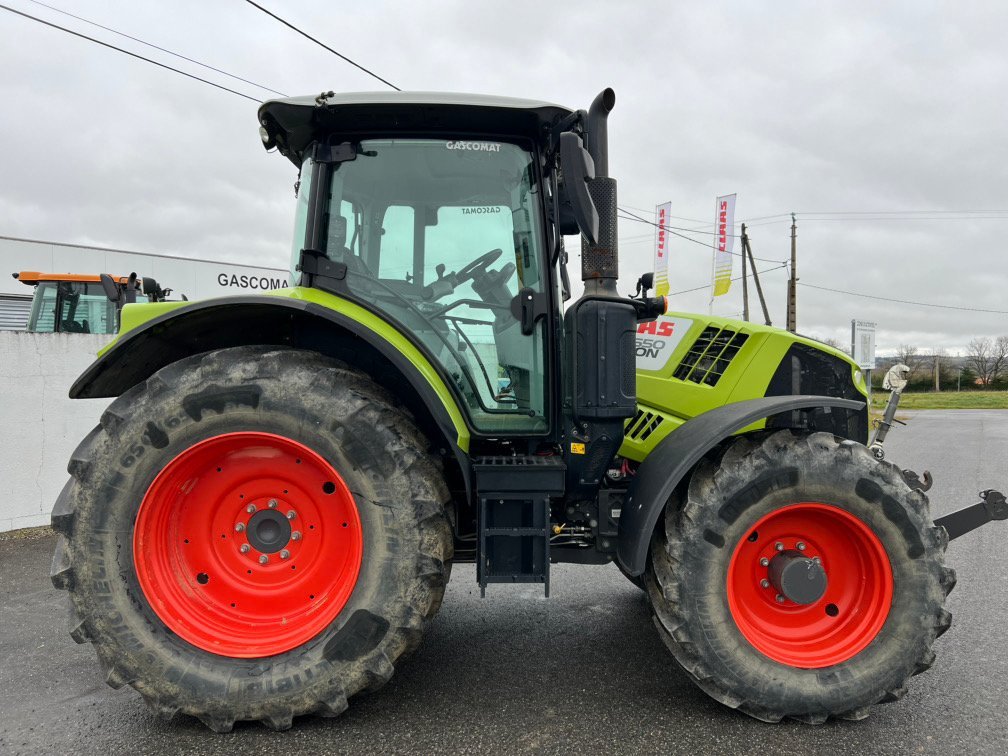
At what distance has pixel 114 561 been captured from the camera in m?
2.19

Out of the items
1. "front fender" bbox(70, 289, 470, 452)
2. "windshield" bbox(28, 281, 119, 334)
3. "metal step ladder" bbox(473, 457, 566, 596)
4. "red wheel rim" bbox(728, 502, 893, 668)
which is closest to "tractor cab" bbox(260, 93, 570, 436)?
"front fender" bbox(70, 289, 470, 452)

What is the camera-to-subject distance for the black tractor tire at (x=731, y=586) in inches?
87.8

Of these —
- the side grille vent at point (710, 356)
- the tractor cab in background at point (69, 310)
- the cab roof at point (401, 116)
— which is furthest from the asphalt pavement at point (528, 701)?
the tractor cab in background at point (69, 310)

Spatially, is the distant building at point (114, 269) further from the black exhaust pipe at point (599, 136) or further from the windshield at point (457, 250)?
the black exhaust pipe at point (599, 136)

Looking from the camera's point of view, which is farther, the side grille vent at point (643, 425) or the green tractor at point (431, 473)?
the side grille vent at point (643, 425)

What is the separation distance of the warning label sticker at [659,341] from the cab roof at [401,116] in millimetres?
1153

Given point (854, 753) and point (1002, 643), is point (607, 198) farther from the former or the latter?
point (1002, 643)

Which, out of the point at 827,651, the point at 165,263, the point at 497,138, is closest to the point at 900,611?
the point at 827,651

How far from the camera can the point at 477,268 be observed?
2.57 meters

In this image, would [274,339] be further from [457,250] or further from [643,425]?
[643,425]

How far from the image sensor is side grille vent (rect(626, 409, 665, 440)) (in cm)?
289

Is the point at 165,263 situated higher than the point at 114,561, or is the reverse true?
the point at 165,263

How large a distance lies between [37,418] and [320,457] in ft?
13.5

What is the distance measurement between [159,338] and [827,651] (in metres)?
2.75
